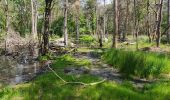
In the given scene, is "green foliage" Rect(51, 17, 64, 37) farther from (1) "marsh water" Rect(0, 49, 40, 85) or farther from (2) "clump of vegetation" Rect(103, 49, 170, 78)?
(2) "clump of vegetation" Rect(103, 49, 170, 78)

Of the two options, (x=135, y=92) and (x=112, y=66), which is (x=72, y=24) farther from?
(x=135, y=92)

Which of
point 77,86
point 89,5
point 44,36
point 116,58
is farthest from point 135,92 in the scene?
point 89,5

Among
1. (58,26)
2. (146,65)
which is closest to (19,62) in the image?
(146,65)

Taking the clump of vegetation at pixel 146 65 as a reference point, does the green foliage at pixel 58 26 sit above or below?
above

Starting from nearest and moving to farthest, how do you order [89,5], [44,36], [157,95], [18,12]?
[157,95], [44,36], [18,12], [89,5]

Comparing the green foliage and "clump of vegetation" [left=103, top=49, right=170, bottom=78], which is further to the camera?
the green foliage

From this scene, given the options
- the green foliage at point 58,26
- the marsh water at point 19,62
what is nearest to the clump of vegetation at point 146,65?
the marsh water at point 19,62

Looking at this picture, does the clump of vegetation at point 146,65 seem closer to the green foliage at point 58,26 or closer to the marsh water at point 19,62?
the marsh water at point 19,62

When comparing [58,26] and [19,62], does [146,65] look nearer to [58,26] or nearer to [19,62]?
[19,62]

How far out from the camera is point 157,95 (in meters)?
8.41

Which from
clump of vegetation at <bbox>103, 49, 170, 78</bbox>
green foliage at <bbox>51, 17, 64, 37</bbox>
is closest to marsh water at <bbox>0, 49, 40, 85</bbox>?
clump of vegetation at <bbox>103, 49, 170, 78</bbox>

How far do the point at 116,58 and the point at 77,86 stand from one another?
5188 millimetres

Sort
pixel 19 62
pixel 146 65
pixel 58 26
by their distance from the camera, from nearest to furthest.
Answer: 1. pixel 146 65
2. pixel 19 62
3. pixel 58 26

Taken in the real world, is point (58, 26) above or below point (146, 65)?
above
